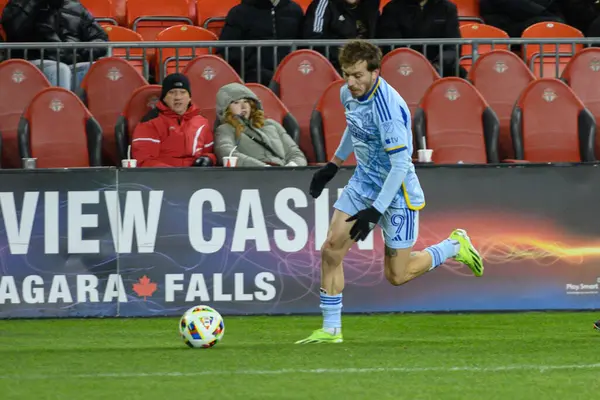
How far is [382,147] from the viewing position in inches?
343

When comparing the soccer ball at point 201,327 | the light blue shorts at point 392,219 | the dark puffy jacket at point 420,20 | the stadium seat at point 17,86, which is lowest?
the soccer ball at point 201,327

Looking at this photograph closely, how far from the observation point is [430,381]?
6.91 meters

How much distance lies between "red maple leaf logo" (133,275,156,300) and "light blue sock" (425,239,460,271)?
113 inches

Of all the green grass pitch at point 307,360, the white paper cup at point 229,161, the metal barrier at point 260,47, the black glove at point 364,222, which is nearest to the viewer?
the green grass pitch at point 307,360

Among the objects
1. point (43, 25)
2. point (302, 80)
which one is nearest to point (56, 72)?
point (43, 25)

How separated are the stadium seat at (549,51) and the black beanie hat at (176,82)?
4184 mm

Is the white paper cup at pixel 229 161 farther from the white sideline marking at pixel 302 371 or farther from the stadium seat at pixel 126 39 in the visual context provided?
the white sideline marking at pixel 302 371

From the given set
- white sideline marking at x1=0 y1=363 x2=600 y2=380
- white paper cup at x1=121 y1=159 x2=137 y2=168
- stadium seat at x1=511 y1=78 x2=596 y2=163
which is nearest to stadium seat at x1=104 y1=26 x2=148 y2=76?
white paper cup at x1=121 y1=159 x2=137 y2=168

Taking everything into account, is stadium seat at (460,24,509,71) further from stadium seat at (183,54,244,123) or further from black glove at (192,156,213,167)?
black glove at (192,156,213,167)

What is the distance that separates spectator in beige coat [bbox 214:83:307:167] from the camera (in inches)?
480

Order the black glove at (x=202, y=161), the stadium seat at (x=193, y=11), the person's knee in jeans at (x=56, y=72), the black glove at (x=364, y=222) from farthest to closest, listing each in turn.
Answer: the stadium seat at (x=193, y=11)
the person's knee in jeans at (x=56, y=72)
the black glove at (x=202, y=161)
the black glove at (x=364, y=222)

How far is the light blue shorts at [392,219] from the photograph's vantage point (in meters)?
8.89

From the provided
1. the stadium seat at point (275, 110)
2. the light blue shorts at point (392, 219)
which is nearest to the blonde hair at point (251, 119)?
the stadium seat at point (275, 110)

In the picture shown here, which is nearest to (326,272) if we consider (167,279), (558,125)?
(167,279)
